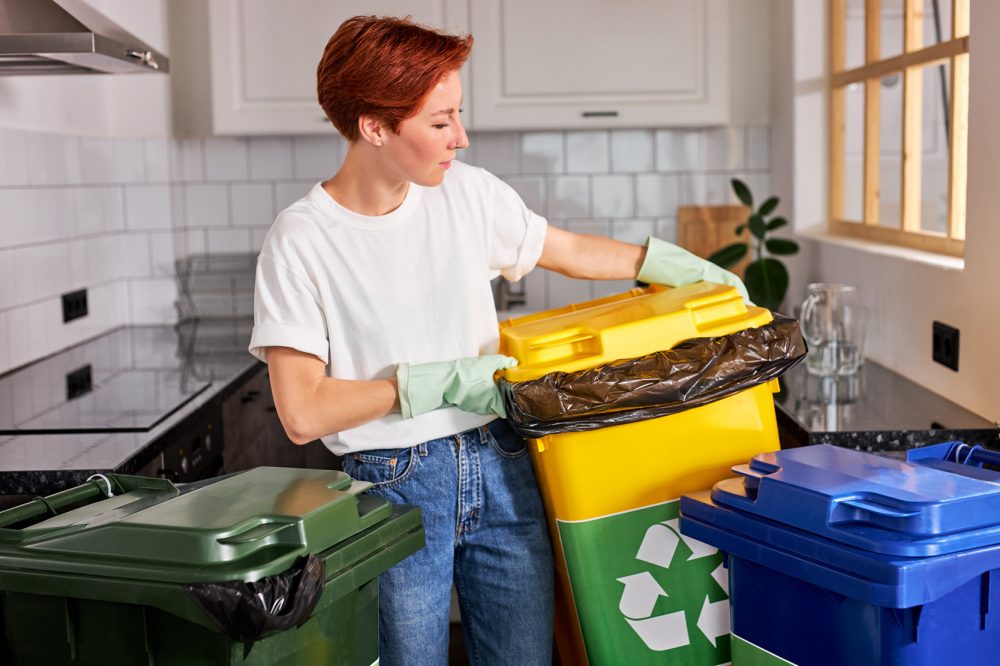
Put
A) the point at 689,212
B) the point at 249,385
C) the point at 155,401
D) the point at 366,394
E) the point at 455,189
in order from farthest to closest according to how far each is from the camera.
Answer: the point at 689,212 → the point at 249,385 → the point at 155,401 → the point at 455,189 → the point at 366,394

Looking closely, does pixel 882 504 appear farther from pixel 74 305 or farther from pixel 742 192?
pixel 74 305

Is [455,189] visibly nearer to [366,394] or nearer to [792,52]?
[366,394]

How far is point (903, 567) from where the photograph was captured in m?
1.34

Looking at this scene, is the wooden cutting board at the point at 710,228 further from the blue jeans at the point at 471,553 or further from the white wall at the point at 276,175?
the blue jeans at the point at 471,553

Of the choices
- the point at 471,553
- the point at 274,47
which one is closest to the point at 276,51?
the point at 274,47

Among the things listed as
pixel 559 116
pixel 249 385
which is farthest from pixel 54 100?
pixel 559 116

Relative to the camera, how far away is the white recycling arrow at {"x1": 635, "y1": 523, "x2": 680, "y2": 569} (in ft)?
5.83

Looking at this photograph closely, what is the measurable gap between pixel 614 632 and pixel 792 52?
7.08 feet

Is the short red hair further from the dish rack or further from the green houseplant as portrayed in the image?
the dish rack

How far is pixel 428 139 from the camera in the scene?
1.61 m

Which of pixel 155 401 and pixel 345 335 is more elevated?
pixel 345 335

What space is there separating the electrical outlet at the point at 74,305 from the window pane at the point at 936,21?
7.80 feet

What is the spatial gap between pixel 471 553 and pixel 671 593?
1.10 feet

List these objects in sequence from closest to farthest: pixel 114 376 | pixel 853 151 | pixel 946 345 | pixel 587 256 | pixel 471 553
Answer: pixel 471 553 < pixel 587 256 < pixel 946 345 < pixel 114 376 < pixel 853 151
